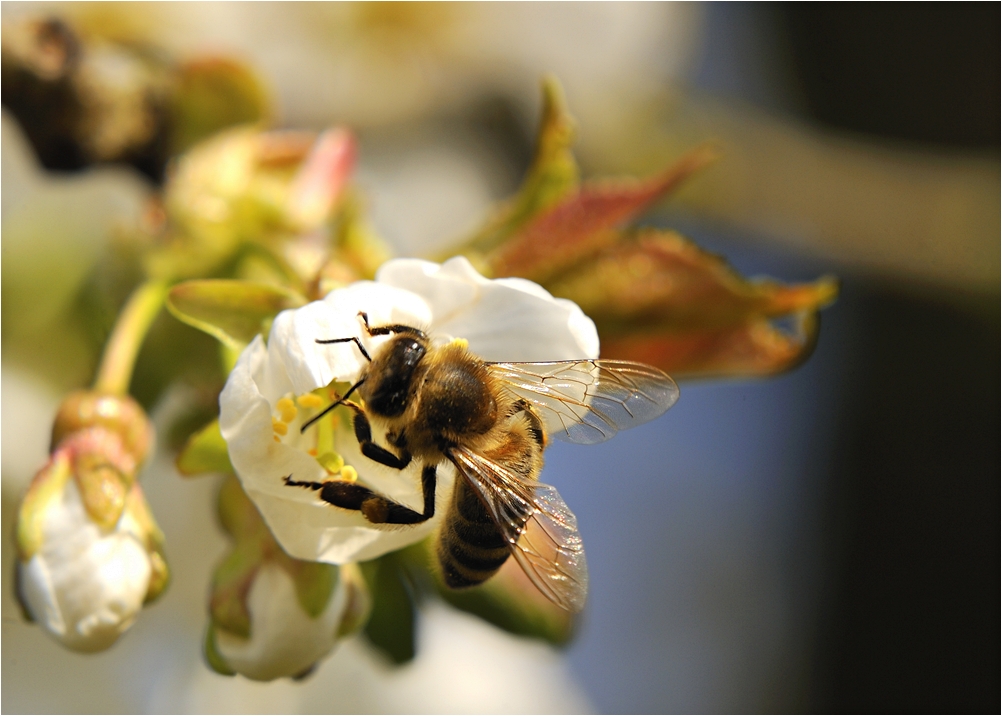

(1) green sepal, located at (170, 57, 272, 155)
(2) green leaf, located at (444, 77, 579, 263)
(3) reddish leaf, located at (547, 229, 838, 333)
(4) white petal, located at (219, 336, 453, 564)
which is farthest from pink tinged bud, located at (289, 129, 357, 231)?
(4) white petal, located at (219, 336, 453, 564)

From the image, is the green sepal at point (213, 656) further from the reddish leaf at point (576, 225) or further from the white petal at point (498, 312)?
the reddish leaf at point (576, 225)

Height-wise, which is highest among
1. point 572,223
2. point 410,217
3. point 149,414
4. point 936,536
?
point 572,223

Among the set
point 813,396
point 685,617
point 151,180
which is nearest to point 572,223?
point 151,180

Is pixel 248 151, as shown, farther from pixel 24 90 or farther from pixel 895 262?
pixel 895 262

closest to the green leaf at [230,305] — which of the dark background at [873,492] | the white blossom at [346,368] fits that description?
the white blossom at [346,368]

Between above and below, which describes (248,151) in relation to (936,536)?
above

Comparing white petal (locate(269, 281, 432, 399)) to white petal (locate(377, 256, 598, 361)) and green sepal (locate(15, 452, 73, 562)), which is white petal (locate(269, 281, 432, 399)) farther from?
green sepal (locate(15, 452, 73, 562))
